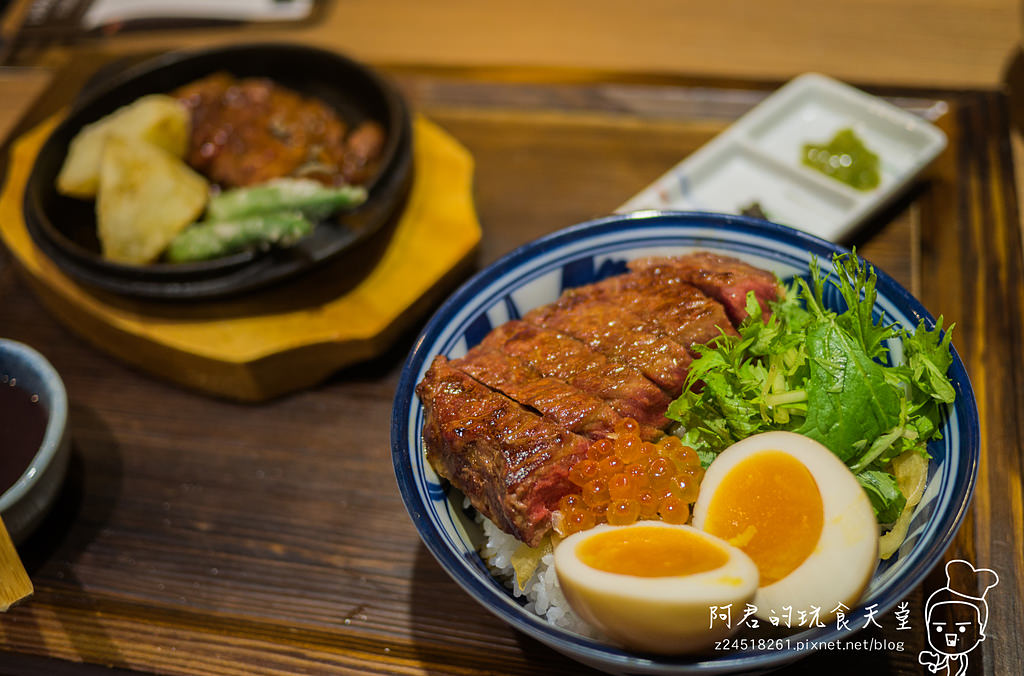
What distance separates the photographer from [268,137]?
3.06 metres

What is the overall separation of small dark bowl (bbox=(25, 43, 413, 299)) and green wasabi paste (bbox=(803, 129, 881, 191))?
149cm

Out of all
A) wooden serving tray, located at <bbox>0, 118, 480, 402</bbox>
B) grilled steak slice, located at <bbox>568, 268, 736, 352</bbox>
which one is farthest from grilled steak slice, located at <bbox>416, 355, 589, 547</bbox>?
wooden serving tray, located at <bbox>0, 118, 480, 402</bbox>

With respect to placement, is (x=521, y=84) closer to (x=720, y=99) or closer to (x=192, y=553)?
(x=720, y=99)

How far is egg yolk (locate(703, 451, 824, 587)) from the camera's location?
1.51 m

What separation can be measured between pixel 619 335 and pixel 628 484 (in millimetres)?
401

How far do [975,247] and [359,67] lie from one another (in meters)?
2.29

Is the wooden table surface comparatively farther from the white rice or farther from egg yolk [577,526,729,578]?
egg yolk [577,526,729,578]

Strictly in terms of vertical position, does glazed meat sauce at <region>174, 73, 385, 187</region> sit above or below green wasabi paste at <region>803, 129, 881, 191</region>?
below

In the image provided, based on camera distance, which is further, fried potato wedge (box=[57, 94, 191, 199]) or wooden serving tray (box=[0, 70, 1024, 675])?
fried potato wedge (box=[57, 94, 191, 199])

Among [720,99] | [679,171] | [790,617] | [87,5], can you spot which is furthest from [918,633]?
[87,5]

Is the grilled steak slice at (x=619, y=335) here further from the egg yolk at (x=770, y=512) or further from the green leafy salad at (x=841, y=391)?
the egg yolk at (x=770, y=512)

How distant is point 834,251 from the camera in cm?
196

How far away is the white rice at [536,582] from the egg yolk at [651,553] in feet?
0.49

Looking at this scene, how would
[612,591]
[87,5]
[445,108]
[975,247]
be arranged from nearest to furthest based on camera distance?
[612,591] → [975,247] → [445,108] → [87,5]
